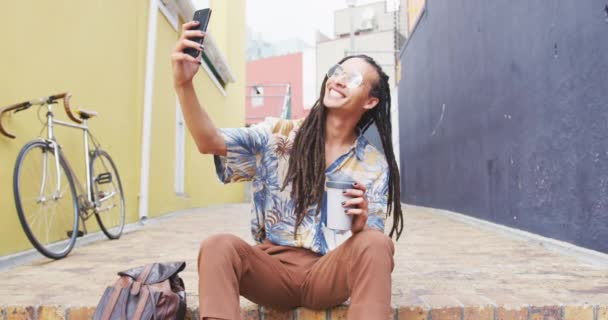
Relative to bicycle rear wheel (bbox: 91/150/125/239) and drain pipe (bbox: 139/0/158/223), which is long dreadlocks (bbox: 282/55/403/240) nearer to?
bicycle rear wheel (bbox: 91/150/125/239)

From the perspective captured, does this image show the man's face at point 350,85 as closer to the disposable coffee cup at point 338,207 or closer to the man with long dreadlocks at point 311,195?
the man with long dreadlocks at point 311,195

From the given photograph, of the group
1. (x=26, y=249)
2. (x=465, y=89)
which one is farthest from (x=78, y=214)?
(x=465, y=89)

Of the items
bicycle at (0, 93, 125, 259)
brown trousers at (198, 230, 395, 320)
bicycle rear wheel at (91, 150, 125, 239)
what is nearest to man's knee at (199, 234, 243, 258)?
brown trousers at (198, 230, 395, 320)

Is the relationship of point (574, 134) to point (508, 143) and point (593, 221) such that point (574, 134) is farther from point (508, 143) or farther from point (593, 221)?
point (508, 143)

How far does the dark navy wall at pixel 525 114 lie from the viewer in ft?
10.5

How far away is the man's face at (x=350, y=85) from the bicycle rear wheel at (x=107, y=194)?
2.75 m

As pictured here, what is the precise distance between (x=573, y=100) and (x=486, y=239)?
5.04ft

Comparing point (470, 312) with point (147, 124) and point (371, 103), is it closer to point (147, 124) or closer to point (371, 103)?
point (371, 103)

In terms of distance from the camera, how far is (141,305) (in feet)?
5.81

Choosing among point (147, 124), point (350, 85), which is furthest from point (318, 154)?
point (147, 124)

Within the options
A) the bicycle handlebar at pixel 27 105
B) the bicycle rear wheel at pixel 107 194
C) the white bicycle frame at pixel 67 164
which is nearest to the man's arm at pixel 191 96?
the bicycle handlebar at pixel 27 105

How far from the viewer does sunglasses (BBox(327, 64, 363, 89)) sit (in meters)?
2.11

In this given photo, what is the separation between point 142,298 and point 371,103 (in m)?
1.17

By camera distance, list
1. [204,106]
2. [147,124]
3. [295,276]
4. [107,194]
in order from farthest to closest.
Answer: [204,106]
[147,124]
[107,194]
[295,276]
